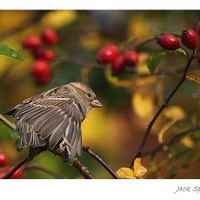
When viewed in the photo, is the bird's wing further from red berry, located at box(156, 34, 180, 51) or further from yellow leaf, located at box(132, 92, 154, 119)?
yellow leaf, located at box(132, 92, 154, 119)

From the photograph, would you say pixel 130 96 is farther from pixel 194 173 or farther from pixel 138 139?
pixel 194 173

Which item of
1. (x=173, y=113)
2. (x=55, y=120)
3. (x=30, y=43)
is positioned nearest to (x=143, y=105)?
(x=173, y=113)

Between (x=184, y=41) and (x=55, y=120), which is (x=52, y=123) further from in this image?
(x=184, y=41)

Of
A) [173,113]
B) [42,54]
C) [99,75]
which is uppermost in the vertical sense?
A: [42,54]

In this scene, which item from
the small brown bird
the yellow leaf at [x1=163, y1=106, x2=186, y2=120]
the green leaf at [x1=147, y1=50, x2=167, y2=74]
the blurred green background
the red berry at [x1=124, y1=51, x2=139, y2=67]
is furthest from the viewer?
the blurred green background

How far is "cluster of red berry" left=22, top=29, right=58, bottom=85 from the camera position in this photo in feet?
7.11

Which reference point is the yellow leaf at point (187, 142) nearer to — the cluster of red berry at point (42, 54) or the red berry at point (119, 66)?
the red berry at point (119, 66)

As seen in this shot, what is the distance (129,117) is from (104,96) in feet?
0.56

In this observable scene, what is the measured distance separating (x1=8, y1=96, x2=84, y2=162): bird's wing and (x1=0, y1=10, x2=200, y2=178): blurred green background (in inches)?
A: 21.2

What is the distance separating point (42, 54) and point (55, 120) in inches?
27.0

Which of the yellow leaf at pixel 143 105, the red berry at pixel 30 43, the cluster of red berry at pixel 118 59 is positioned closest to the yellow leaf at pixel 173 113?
the yellow leaf at pixel 143 105

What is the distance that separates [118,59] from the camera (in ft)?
6.11

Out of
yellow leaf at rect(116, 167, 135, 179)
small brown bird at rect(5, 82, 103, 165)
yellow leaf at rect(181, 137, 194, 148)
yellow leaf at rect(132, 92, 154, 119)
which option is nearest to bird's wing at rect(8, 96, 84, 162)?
small brown bird at rect(5, 82, 103, 165)
